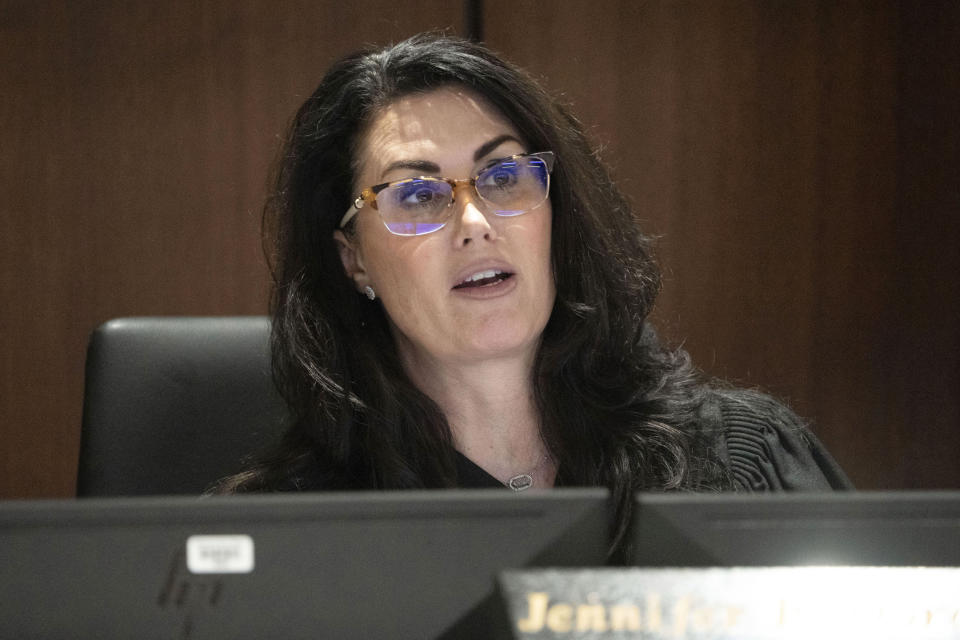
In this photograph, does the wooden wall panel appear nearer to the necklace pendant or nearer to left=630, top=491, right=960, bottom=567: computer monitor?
the necklace pendant

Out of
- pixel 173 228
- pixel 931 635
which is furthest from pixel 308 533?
pixel 173 228

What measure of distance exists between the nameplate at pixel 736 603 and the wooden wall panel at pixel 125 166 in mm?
2226

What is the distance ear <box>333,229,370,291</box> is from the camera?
162 cm

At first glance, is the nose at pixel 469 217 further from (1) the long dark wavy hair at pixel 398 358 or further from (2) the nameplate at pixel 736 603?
(2) the nameplate at pixel 736 603

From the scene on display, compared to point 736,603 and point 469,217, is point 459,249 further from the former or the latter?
point 736,603

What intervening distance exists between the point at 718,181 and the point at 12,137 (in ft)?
6.04

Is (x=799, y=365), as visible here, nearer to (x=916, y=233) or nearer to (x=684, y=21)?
(x=916, y=233)

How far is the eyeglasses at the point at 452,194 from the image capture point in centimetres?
144

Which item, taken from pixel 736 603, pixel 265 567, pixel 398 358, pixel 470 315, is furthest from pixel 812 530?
pixel 398 358

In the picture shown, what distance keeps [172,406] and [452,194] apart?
20.8 inches

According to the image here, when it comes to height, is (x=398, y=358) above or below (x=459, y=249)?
below

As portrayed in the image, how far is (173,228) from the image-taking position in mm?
2709

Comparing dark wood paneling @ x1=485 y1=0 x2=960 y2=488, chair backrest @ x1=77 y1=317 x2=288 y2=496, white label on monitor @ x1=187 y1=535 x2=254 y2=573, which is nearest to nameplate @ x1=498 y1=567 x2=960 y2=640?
white label on monitor @ x1=187 y1=535 x2=254 y2=573

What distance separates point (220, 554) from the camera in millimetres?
648
